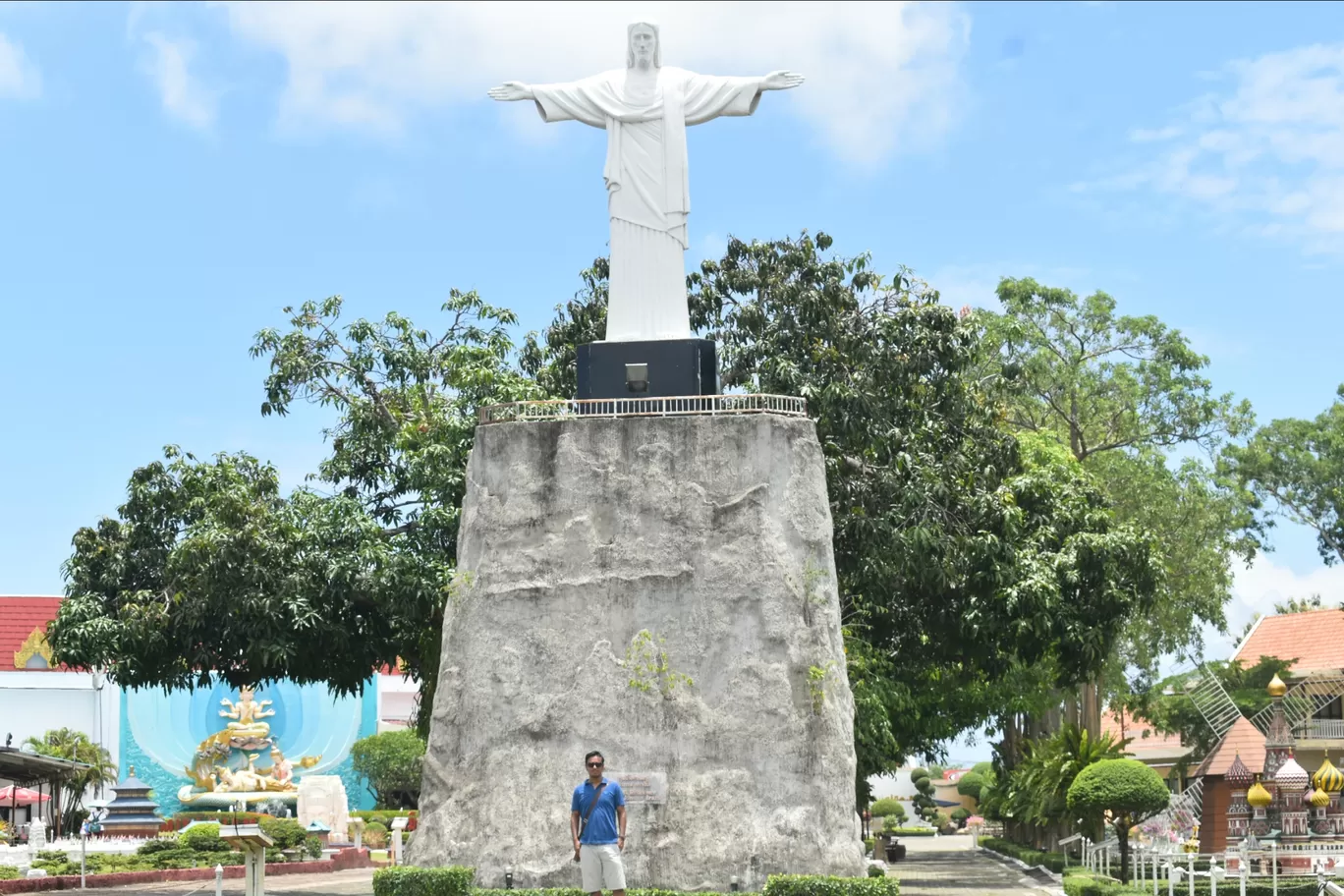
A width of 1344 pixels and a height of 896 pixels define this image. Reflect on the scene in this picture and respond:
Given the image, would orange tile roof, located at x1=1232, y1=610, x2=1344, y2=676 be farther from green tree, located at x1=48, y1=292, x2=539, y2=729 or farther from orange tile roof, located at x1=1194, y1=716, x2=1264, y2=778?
green tree, located at x1=48, y1=292, x2=539, y2=729

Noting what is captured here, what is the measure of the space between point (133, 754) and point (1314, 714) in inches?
1548

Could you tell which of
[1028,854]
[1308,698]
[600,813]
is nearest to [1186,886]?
[1028,854]

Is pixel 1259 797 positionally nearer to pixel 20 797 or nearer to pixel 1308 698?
pixel 1308 698

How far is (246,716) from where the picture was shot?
59.1 meters

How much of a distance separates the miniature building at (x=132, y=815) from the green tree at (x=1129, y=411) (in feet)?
80.0

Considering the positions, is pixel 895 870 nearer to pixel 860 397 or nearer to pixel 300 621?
pixel 860 397

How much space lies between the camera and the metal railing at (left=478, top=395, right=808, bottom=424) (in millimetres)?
20062

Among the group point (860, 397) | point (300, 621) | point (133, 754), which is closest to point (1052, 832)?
point (860, 397)

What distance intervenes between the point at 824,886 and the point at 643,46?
1122 cm

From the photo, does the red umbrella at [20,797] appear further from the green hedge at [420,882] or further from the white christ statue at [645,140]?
the white christ statue at [645,140]

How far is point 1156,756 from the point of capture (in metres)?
52.9

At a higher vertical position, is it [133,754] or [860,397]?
[860,397]

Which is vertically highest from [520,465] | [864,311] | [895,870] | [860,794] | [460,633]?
[864,311]

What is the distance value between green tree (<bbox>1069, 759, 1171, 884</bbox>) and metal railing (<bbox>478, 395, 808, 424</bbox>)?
7.20 m
